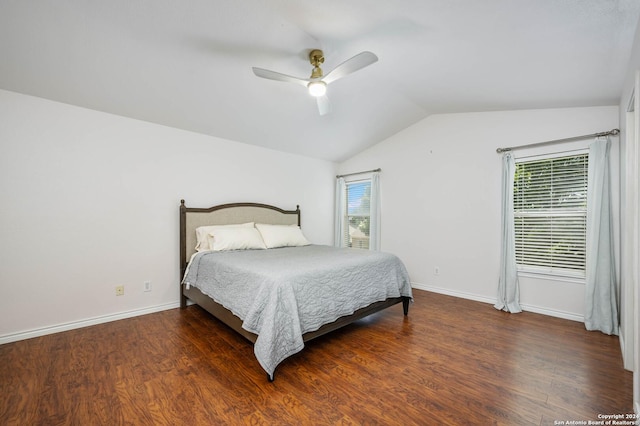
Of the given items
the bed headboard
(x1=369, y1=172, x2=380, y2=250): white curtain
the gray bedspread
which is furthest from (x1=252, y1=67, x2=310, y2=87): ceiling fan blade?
(x1=369, y1=172, x2=380, y2=250): white curtain

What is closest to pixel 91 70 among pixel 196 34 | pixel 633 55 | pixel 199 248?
pixel 196 34

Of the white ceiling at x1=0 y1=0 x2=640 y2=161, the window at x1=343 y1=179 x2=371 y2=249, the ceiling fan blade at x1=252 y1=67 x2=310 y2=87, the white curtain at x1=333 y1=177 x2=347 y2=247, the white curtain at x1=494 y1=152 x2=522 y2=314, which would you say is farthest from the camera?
the white curtain at x1=333 y1=177 x2=347 y2=247

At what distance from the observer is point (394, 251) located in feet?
15.1

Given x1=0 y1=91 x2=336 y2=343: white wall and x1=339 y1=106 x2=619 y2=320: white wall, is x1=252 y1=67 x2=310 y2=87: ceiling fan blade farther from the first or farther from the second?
x1=339 y1=106 x2=619 y2=320: white wall

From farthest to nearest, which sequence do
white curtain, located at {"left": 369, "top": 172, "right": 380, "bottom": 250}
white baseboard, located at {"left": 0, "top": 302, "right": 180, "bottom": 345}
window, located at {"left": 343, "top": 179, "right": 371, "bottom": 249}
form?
window, located at {"left": 343, "top": 179, "right": 371, "bottom": 249}
white curtain, located at {"left": 369, "top": 172, "right": 380, "bottom": 250}
white baseboard, located at {"left": 0, "top": 302, "right": 180, "bottom": 345}

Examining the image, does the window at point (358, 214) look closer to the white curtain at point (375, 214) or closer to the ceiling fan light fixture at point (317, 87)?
the white curtain at point (375, 214)

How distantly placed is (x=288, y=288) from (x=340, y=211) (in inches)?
136

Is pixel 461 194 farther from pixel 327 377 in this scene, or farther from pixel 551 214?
pixel 327 377

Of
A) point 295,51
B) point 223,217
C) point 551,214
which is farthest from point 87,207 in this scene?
point 551,214

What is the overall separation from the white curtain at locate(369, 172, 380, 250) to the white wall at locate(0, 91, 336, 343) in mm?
2499

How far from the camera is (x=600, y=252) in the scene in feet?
8.79

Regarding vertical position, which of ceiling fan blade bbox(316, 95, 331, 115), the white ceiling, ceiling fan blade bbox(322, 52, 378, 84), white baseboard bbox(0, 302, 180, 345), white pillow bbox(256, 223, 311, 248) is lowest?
white baseboard bbox(0, 302, 180, 345)

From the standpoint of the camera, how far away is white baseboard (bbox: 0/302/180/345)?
2465 mm

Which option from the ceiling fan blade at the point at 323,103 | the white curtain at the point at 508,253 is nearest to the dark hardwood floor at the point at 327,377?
the white curtain at the point at 508,253
